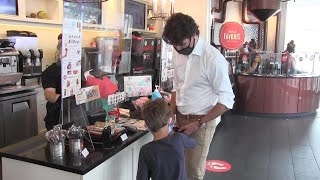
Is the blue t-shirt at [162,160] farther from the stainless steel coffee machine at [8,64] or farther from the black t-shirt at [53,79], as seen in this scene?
the stainless steel coffee machine at [8,64]

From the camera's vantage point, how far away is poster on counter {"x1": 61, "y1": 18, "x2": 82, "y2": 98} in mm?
1926

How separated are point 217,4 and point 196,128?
22.4ft

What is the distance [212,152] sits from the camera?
4.67 meters

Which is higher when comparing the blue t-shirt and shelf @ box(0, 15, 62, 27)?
shelf @ box(0, 15, 62, 27)

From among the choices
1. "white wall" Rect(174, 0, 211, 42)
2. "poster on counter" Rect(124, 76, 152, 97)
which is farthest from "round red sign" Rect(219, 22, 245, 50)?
"poster on counter" Rect(124, 76, 152, 97)

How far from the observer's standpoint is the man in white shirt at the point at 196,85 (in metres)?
2.12

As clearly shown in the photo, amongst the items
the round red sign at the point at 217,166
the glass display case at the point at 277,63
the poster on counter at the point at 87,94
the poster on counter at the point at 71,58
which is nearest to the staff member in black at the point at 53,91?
the poster on counter at the point at 87,94

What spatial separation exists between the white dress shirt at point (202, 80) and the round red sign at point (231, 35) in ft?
10.00

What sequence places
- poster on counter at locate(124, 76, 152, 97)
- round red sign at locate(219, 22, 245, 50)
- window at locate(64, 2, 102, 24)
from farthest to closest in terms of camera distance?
round red sign at locate(219, 22, 245, 50)
poster on counter at locate(124, 76, 152, 97)
window at locate(64, 2, 102, 24)

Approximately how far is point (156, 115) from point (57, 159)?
0.62 meters

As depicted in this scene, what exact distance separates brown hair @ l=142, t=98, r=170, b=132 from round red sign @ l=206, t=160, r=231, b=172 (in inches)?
89.5

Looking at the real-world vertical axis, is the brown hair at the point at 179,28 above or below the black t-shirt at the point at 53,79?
above

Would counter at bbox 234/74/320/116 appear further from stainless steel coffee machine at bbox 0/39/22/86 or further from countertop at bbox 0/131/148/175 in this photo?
countertop at bbox 0/131/148/175

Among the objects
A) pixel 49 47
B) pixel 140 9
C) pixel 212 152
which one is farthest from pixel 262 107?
pixel 49 47
